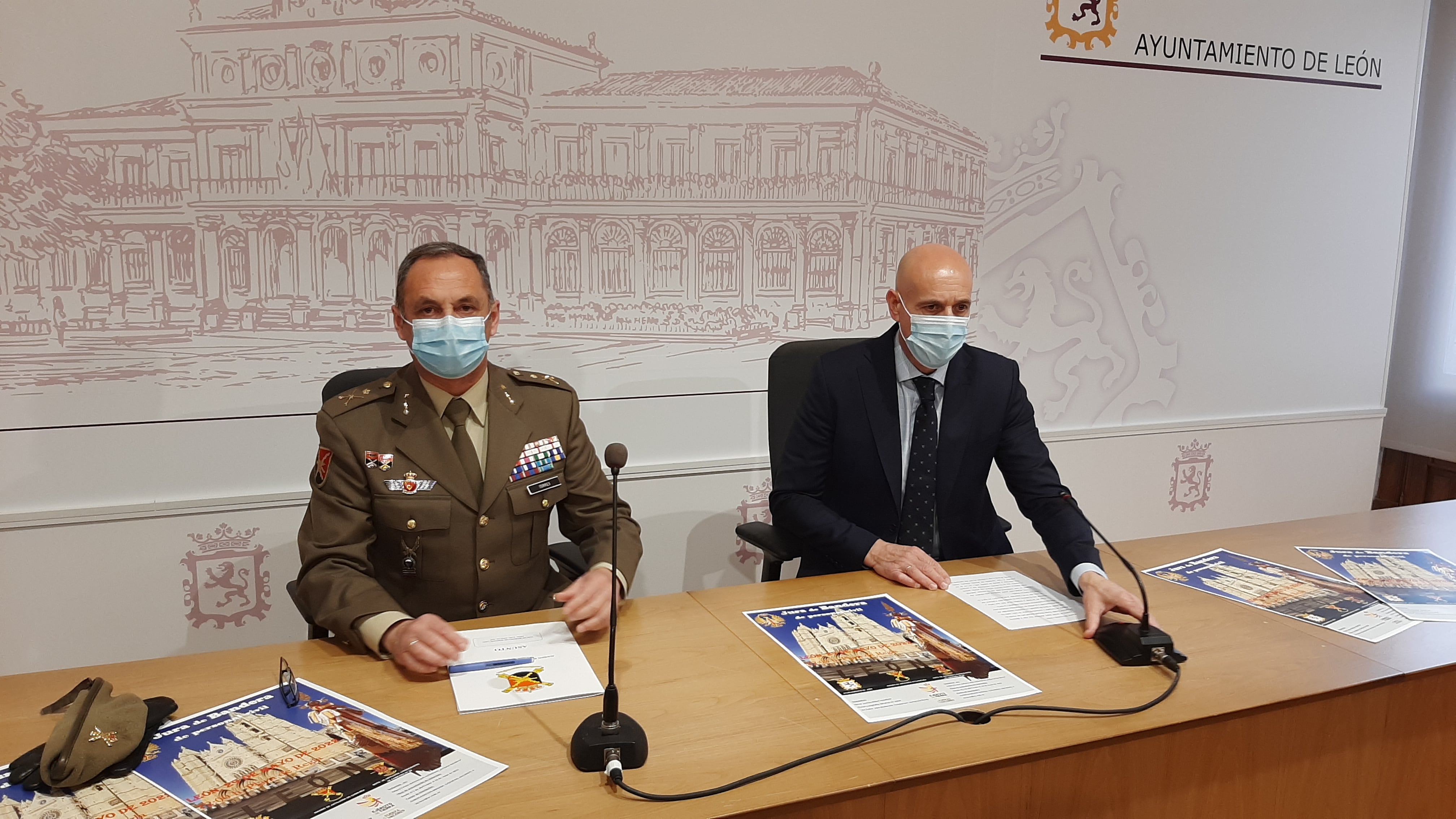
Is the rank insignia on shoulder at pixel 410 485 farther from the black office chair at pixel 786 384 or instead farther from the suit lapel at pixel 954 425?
the suit lapel at pixel 954 425

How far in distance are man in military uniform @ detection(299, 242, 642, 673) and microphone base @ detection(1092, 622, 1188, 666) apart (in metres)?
0.82

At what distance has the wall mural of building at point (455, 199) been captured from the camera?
2.35 m

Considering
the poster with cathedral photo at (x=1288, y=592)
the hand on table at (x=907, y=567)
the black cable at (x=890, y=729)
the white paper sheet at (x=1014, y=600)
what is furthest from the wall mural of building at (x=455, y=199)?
the black cable at (x=890, y=729)

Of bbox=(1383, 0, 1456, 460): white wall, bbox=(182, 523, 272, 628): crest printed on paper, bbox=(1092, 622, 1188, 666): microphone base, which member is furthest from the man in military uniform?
bbox=(1383, 0, 1456, 460): white wall

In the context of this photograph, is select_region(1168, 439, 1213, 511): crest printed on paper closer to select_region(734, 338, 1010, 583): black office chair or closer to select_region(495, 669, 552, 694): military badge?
select_region(734, 338, 1010, 583): black office chair

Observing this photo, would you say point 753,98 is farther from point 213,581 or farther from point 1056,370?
point 213,581

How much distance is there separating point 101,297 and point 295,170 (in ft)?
1.89

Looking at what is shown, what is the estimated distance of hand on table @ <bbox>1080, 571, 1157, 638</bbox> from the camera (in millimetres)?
1600

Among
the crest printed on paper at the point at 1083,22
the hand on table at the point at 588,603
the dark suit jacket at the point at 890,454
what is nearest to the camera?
the hand on table at the point at 588,603

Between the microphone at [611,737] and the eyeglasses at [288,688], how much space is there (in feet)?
1.32

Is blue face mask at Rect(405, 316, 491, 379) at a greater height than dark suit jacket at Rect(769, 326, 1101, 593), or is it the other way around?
blue face mask at Rect(405, 316, 491, 379)

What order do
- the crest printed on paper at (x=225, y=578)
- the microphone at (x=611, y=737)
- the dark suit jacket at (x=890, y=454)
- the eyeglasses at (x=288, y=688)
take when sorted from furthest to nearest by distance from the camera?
the crest printed on paper at (x=225, y=578), the dark suit jacket at (x=890, y=454), the eyeglasses at (x=288, y=688), the microphone at (x=611, y=737)

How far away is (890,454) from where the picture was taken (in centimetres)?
210

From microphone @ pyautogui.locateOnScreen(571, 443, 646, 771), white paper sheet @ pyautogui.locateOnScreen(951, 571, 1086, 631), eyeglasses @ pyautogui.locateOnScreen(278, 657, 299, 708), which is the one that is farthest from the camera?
white paper sheet @ pyautogui.locateOnScreen(951, 571, 1086, 631)
